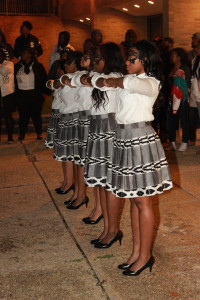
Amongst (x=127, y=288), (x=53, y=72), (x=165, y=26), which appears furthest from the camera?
(x=165, y=26)

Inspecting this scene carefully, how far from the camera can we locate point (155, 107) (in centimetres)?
383

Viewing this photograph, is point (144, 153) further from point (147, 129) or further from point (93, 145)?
point (93, 145)

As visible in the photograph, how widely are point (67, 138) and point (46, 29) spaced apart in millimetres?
14840

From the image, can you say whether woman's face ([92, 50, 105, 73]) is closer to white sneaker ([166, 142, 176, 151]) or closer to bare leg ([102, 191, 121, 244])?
bare leg ([102, 191, 121, 244])

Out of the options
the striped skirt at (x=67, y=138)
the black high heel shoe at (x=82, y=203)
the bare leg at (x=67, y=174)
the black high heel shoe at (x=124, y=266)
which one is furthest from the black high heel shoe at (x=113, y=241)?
the bare leg at (x=67, y=174)

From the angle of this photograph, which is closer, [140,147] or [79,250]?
[140,147]

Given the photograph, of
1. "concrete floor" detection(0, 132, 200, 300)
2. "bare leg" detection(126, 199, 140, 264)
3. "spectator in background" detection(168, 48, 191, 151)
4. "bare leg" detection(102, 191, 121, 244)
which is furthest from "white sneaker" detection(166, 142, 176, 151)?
"bare leg" detection(126, 199, 140, 264)

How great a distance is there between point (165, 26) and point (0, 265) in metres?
8.60

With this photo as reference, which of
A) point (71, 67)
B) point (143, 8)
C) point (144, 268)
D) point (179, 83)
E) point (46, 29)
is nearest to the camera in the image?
point (144, 268)

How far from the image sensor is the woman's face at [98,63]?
4.12 m

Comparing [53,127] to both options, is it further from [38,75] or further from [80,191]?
[38,75]

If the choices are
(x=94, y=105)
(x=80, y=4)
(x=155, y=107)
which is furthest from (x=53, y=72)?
(x=80, y=4)

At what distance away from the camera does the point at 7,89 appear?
9312 mm

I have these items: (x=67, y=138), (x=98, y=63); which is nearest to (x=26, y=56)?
(x=67, y=138)
